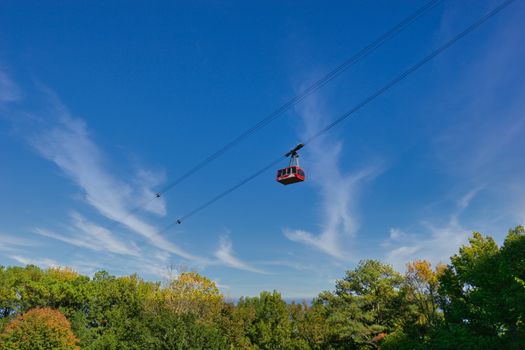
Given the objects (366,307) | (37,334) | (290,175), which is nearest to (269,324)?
(366,307)

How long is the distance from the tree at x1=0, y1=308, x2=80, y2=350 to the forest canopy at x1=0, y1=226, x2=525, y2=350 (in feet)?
0.29

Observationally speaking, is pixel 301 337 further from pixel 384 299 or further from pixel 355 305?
pixel 384 299

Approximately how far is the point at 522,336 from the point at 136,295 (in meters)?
41.3

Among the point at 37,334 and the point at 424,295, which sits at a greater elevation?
the point at 424,295

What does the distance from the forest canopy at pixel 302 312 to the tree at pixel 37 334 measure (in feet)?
0.29

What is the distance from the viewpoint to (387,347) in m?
39.2

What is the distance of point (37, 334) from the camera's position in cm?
3186

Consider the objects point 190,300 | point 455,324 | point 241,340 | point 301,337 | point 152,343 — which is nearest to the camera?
point 152,343

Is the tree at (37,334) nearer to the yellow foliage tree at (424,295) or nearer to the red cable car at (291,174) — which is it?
the red cable car at (291,174)

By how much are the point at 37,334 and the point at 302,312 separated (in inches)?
1269

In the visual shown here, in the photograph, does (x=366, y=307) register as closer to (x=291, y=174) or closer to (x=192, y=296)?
(x=192, y=296)

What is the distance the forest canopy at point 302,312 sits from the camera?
29.7m

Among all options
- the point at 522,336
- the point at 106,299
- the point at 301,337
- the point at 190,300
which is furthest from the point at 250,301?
the point at 522,336

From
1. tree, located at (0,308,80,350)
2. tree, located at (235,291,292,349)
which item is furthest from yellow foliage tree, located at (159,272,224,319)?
tree, located at (0,308,80,350)
